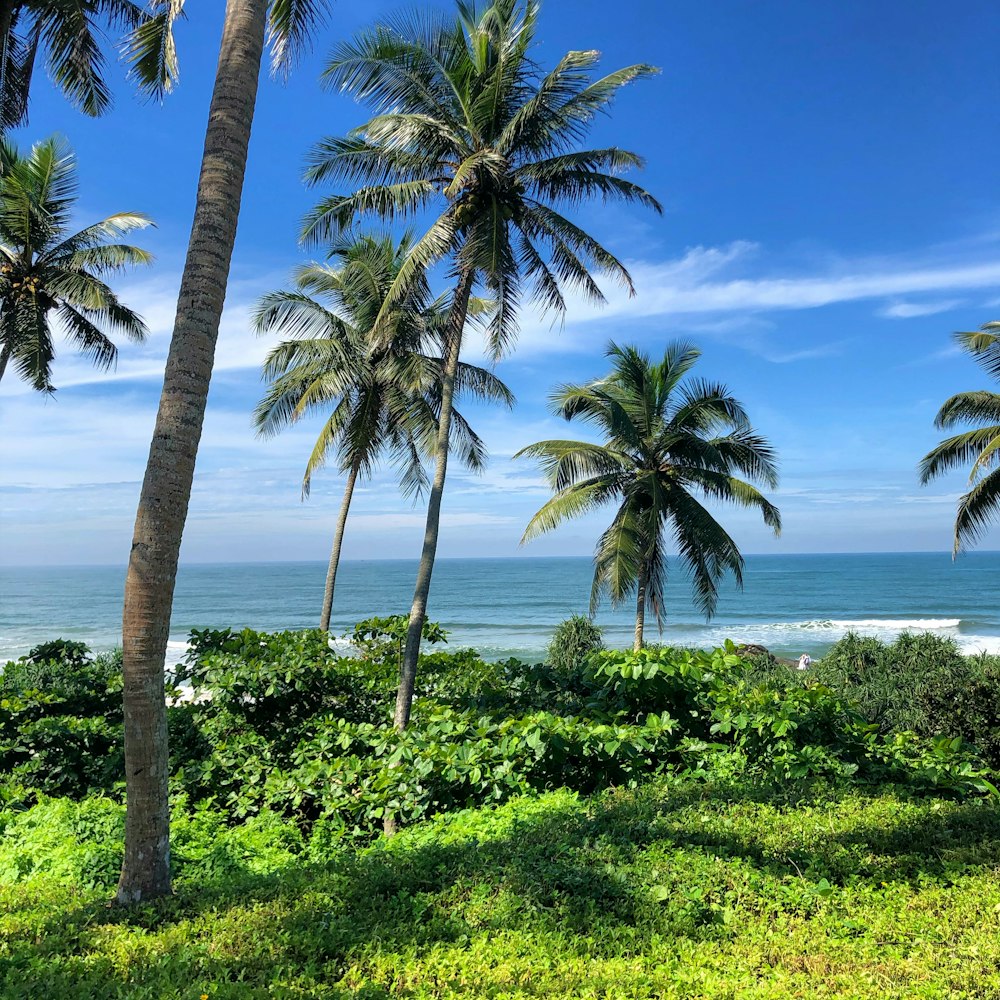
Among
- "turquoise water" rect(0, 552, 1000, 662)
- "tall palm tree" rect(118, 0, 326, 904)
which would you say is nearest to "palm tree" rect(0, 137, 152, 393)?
"tall palm tree" rect(118, 0, 326, 904)

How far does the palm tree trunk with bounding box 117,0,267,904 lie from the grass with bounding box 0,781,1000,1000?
0.51 metres

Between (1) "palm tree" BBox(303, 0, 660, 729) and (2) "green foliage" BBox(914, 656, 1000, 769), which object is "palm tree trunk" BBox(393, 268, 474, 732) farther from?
(2) "green foliage" BBox(914, 656, 1000, 769)

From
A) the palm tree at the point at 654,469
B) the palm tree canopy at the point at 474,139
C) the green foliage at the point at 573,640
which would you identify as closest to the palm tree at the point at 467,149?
the palm tree canopy at the point at 474,139

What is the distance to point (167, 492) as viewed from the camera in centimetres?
412

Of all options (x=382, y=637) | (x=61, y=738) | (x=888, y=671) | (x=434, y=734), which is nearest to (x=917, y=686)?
(x=888, y=671)

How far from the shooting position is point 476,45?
9.12 meters

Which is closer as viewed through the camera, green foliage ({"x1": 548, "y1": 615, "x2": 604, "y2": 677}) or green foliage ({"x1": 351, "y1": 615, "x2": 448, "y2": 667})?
green foliage ({"x1": 351, "y1": 615, "x2": 448, "y2": 667})

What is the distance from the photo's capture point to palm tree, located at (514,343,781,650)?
49.1ft

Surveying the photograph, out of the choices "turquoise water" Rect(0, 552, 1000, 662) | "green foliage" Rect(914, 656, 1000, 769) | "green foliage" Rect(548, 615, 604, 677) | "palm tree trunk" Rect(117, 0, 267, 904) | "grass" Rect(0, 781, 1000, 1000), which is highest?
"palm tree trunk" Rect(117, 0, 267, 904)

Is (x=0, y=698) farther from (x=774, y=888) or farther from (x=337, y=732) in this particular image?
(x=774, y=888)

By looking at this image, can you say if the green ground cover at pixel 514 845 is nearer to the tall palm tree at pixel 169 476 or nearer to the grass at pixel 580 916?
the grass at pixel 580 916

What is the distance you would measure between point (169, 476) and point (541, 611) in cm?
5306

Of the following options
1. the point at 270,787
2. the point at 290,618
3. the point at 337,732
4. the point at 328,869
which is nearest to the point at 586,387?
the point at 337,732

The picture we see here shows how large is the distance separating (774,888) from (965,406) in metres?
15.7
